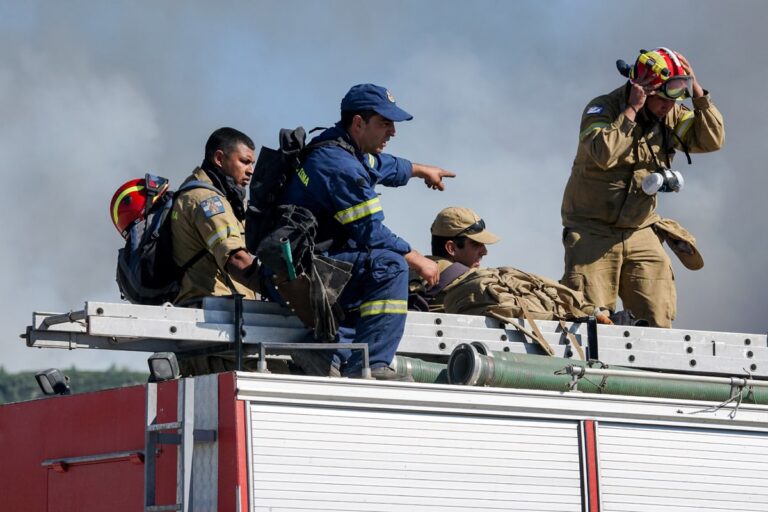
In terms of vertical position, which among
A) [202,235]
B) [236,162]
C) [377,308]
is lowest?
[377,308]

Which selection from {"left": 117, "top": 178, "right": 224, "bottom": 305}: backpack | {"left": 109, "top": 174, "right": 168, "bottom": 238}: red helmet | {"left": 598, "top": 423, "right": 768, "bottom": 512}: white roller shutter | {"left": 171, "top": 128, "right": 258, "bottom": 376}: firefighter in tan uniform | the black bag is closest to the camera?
{"left": 598, "top": 423, "right": 768, "bottom": 512}: white roller shutter

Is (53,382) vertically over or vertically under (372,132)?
under

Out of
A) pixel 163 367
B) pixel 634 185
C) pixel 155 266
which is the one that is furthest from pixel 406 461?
pixel 634 185

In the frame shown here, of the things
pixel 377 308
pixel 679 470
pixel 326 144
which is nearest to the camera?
pixel 679 470

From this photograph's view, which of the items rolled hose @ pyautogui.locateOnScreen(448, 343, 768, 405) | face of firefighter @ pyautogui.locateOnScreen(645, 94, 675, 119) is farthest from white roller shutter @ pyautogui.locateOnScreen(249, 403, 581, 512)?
face of firefighter @ pyautogui.locateOnScreen(645, 94, 675, 119)

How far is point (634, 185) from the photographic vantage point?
856 centimetres

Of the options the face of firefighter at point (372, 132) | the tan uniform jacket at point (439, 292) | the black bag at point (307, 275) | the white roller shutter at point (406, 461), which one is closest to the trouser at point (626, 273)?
the tan uniform jacket at point (439, 292)

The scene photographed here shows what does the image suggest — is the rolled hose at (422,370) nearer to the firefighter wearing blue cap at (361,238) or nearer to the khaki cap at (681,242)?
the firefighter wearing blue cap at (361,238)

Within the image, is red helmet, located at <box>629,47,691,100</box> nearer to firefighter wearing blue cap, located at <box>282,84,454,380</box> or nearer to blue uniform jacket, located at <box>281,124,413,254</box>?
firefighter wearing blue cap, located at <box>282,84,454,380</box>

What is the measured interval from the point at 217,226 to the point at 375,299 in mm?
1004

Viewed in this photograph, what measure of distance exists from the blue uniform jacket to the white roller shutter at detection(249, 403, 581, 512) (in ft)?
3.56

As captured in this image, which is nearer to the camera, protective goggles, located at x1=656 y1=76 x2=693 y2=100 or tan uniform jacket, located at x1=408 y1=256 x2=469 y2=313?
tan uniform jacket, located at x1=408 y1=256 x2=469 y2=313

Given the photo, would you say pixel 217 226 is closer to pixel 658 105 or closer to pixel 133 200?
pixel 133 200

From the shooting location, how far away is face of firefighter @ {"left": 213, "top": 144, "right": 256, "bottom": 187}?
743 cm
